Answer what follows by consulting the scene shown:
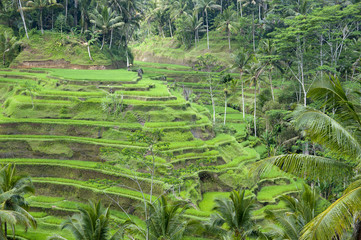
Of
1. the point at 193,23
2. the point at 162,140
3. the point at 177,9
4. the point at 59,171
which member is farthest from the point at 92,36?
the point at 177,9

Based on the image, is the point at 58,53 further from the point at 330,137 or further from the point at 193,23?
the point at 330,137

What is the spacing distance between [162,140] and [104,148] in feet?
17.2

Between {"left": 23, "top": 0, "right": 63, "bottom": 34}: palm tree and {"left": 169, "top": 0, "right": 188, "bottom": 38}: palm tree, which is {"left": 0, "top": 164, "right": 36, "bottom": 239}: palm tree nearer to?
{"left": 23, "top": 0, "right": 63, "bottom": 34}: palm tree

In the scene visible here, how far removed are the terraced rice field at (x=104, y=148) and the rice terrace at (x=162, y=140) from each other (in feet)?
0.29

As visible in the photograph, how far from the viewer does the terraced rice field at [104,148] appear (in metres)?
19.7

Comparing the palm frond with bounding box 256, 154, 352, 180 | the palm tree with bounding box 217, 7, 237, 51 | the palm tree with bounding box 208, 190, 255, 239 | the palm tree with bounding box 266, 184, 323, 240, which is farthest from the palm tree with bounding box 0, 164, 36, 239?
the palm tree with bounding box 217, 7, 237, 51

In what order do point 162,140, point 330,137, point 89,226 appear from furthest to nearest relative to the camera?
point 162,140 → point 89,226 → point 330,137

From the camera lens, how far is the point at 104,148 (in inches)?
797

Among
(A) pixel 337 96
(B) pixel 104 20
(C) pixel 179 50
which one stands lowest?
(C) pixel 179 50

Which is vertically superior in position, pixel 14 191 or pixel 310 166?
pixel 310 166

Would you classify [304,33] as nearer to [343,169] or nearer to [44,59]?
[343,169]

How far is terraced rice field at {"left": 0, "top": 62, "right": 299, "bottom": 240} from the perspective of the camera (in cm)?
1972

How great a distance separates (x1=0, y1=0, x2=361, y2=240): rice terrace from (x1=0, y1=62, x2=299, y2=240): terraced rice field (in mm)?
87

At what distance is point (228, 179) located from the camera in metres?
22.6
